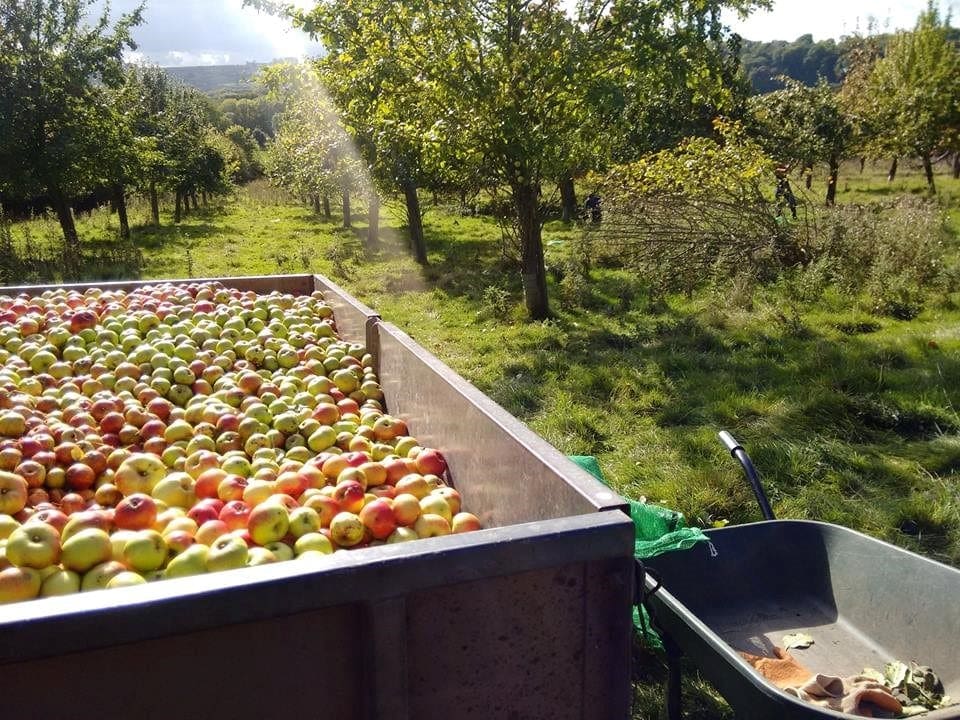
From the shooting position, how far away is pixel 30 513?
2207 mm

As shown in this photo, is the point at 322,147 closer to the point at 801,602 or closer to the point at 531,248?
the point at 531,248

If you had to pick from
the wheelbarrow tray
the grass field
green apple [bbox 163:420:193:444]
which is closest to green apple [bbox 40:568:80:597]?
green apple [bbox 163:420:193:444]

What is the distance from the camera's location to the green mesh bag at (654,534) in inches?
105

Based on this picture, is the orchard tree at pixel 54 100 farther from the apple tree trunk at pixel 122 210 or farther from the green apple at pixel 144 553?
the green apple at pixel 144 553

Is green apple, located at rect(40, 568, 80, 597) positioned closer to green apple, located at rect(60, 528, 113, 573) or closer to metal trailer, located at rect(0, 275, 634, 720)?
green apple, located at rect(60, 528, 113, 573)

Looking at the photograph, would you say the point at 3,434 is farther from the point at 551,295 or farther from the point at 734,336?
the point at 551,295

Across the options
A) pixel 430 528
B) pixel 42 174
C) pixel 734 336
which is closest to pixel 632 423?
pixel 734 336

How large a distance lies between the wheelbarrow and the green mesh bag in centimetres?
5

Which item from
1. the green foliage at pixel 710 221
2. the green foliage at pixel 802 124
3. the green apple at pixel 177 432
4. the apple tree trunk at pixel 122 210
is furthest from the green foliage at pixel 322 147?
the green foliage at pixel 802 124

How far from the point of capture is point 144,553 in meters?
1.78

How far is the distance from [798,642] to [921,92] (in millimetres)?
24544

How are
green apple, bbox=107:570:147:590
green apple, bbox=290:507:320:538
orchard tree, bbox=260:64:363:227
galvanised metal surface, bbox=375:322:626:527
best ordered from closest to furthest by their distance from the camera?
green apple, bbox=107:570:147:590 < galvanised metal surface, bbox=375:322:626:527 < green apple, bbox=290:507:320:538 < orchard tree, bbox=260:64:363:227

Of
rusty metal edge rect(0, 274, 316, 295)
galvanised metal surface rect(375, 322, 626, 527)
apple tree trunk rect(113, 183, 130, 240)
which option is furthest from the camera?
apple tree trunk rect(113, 183, 130, 240)

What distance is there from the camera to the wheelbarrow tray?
2213 millimetres
